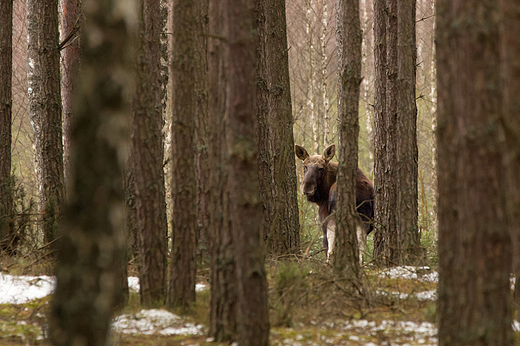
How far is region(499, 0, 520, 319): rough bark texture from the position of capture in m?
3.87

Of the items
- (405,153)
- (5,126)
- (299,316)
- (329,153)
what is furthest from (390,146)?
(5,126)

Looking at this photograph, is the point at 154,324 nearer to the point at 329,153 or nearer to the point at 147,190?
the point at 147,190

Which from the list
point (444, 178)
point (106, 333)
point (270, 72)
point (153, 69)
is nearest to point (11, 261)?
point (153, 69)

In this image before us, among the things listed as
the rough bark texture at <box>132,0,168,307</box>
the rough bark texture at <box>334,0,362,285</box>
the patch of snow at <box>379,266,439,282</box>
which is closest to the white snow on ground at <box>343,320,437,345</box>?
the rough bark texture at <box>334,0,362,285</box>

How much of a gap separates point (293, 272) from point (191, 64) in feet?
8.27

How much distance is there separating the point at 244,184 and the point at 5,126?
22.6 ft

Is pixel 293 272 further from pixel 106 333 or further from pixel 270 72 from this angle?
pixel 270 72

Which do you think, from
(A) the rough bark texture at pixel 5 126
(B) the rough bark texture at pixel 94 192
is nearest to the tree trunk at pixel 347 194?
(B) the rough bark texture at pixel 94 192

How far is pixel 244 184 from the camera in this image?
443cm

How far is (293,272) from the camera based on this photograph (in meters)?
6.27

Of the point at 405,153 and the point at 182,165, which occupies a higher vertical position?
the point at 405,153

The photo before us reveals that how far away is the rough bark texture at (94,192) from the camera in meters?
3.14

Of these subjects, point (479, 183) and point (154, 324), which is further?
point (154, 324)

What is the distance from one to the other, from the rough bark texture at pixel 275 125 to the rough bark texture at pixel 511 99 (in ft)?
19.8
